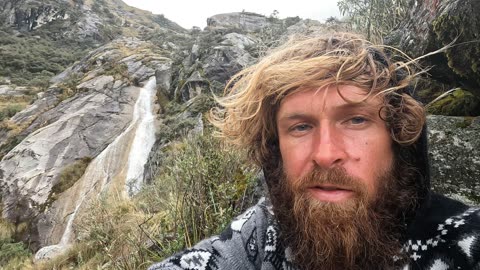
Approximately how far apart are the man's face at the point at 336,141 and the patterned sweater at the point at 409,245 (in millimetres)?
240

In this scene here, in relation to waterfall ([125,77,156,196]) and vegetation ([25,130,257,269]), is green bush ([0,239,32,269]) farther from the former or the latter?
vegetation ([25,130,257,269])

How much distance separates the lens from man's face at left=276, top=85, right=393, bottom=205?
1.62m

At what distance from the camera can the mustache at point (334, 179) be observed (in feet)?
5.20

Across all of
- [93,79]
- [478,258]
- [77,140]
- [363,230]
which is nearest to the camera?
[478,258]

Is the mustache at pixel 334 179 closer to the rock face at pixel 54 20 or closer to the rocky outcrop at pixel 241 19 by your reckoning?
the rocky outcrop at pixel 241 19

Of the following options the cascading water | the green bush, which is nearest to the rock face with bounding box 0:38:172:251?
the cascading water

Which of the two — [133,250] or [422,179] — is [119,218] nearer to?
[133,250]

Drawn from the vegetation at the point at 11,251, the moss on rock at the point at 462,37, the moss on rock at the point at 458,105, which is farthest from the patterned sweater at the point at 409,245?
the vegetation at the point at 11,251

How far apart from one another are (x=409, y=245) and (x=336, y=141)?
1.63 ft

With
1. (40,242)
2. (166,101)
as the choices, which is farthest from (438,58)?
(166,101)

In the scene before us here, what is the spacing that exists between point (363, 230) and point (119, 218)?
18.5 ft

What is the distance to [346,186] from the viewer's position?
1.61 m

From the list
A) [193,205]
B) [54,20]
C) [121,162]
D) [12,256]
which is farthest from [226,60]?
[54,20]

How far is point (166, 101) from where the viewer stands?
77.4 feet
